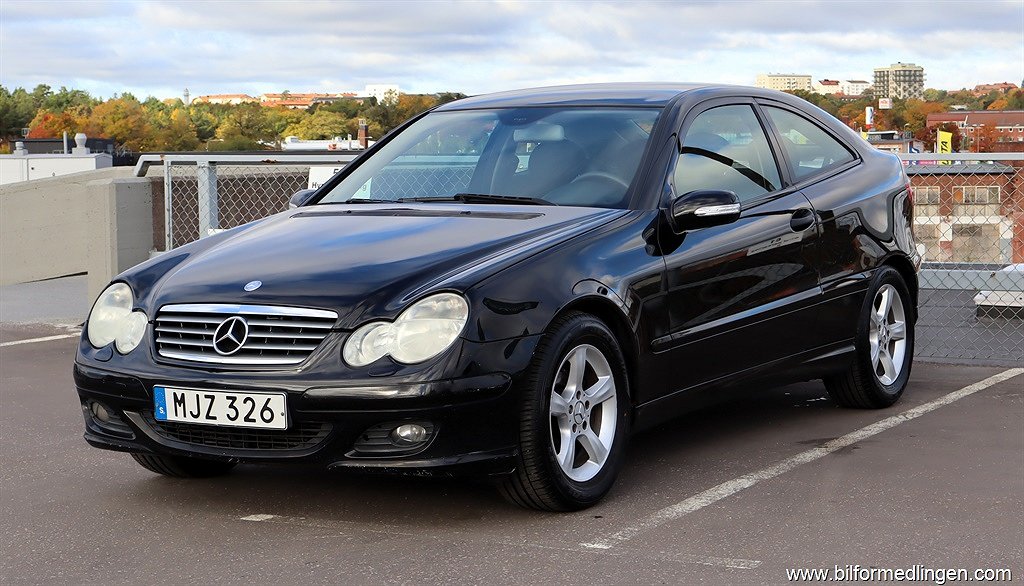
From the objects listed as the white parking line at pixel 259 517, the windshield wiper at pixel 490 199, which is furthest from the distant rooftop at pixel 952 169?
the white parking line at pixel 259 517

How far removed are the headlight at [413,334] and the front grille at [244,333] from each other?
0.13 m

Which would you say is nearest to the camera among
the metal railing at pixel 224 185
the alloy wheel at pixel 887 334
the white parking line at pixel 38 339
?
the alloy wheel at pixel 887 334

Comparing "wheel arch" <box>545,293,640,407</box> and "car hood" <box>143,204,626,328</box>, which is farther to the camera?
"wheel arch" <box>545,293,640,407</box>

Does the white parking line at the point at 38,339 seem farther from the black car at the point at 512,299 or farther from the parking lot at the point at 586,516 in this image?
the black car at the point at 512,299

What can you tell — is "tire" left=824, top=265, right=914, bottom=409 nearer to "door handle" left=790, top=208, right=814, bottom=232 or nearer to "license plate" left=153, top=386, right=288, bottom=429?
"door handle" left=790, top=208, right=814, bottom=232

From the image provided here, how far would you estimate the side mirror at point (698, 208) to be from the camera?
5.34 meters

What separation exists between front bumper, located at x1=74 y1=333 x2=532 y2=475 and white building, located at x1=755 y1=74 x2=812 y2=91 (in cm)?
310

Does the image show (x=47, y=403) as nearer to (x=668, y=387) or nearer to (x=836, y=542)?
(x=668, y=387)

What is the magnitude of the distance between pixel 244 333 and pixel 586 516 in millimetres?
1343

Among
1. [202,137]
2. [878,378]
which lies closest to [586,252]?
[878,378]

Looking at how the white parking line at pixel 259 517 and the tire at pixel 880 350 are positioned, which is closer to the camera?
the white parking line at pixel 259 517

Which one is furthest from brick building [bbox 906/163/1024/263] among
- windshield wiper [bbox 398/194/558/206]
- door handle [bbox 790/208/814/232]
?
windshield wiper [bbox 398/194/558/206]

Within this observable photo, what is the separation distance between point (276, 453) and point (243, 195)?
7.36 meters

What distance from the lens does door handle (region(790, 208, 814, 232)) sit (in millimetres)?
6160
